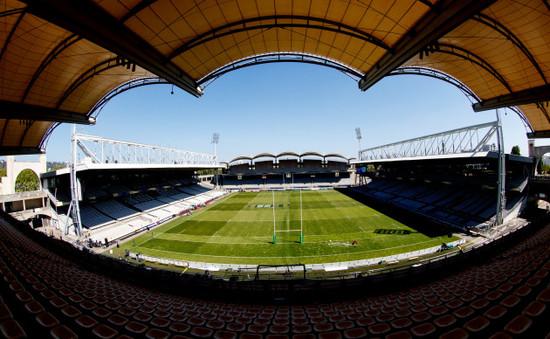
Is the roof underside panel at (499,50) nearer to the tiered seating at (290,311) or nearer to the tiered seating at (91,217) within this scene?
the tiered seating at (290,311)

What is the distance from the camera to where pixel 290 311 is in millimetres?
5926

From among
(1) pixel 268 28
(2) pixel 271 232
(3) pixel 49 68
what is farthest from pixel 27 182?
(1) pixel 268 28

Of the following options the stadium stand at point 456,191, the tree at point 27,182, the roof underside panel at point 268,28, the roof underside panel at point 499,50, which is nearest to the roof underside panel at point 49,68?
the roof underside panel at point 268,28

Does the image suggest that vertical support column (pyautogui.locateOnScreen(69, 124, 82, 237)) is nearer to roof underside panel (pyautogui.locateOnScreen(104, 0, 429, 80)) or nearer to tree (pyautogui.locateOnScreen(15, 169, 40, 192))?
roof underside panel (pyautogui.locateOnScreen(104, 0, 429, 80))

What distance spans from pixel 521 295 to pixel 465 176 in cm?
3886

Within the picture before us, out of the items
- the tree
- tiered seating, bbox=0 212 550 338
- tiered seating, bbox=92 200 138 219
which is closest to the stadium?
tiered seating, bbox=0 212 550 338

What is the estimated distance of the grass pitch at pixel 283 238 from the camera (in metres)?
17.4

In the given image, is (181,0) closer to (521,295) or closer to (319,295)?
(319,295)

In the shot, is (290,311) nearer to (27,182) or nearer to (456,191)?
(456,191)

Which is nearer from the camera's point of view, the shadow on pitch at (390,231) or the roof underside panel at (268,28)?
the roof underside panel at (268,28)

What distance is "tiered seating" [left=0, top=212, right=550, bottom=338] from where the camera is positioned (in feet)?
11.9

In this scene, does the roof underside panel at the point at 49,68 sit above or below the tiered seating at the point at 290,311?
above

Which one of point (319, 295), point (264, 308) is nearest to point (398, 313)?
point (319, 295)

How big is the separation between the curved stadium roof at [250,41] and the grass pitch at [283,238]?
13.7 m
